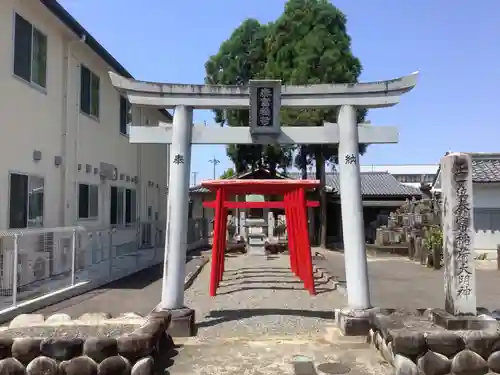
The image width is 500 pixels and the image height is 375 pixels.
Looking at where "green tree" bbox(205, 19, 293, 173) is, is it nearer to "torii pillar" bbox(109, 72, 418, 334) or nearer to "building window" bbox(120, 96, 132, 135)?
"building window" bbox(120, 96, 132, 135)

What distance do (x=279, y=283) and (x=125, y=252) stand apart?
633cm

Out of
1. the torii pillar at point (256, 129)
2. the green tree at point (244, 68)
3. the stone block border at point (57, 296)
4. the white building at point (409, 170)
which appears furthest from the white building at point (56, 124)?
the white building at point (409, 170)

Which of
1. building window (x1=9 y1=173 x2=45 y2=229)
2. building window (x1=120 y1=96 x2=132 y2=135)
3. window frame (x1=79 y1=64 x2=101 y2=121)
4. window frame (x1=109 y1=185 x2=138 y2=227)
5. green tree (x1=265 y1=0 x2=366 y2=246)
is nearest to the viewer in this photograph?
Result: building window (x1=9 y1=173 x2=45 y2=229)

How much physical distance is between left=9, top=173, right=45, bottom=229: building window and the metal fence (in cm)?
70

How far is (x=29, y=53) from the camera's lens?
38.5 feet

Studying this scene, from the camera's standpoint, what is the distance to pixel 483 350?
5797 mm

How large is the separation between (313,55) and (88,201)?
1574cm

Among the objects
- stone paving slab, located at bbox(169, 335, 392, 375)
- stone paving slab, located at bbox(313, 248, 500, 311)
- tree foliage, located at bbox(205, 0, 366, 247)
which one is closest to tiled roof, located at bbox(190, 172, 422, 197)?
tree foliage, located at bbox(205, 0, 366, 247)

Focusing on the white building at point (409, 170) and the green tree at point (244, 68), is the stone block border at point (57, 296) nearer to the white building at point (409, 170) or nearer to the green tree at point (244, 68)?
the green tree at point (244, 68)

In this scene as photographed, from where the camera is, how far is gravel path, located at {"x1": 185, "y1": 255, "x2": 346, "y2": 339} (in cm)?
847

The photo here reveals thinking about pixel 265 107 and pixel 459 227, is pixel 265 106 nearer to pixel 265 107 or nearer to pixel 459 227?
pixel 265 107

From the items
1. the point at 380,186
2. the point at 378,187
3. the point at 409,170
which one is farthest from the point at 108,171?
the point at 409,170

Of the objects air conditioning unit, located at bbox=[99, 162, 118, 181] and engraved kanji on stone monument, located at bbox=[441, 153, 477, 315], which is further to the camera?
air conditioning unit, located at bbox=[99, 162, 118, 181]

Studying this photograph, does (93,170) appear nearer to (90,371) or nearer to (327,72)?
(90,371)
